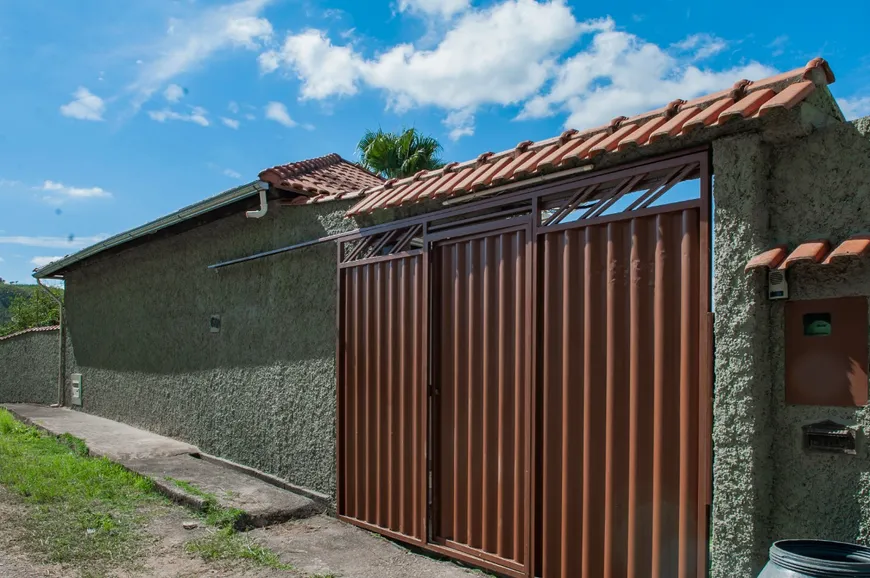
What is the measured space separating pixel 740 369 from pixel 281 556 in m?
3.57

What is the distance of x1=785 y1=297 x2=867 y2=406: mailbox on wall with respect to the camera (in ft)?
9.95

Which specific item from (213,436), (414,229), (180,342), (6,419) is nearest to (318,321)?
(414,229)

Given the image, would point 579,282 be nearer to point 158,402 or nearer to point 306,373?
point 306,373

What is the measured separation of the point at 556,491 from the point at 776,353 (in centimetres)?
162

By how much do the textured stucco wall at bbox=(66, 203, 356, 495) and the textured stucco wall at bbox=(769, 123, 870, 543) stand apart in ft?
12.8

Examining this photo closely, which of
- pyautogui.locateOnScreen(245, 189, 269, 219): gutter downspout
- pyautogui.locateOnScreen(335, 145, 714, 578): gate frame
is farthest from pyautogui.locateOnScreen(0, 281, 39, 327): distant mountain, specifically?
pyautogui.locateOnScreen(335, 145, 714, 578): gate frame

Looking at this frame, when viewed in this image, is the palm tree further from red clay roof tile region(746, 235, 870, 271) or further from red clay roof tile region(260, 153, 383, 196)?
red clay roof tile region(746, 235, 870, 271)

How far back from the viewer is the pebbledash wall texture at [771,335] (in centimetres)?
311

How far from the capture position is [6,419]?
37.4ft

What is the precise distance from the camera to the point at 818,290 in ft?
10.4

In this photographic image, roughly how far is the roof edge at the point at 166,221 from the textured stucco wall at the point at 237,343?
1.20 ft

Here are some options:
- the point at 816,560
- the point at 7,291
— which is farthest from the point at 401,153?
the point at 7,291

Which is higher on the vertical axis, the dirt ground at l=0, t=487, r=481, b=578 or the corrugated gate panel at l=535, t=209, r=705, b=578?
the corrugated gate panel at l=535, t=209, r=705, b=578

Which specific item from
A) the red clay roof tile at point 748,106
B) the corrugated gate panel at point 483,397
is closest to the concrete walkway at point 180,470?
the corrugated gate panel at point 483,397
